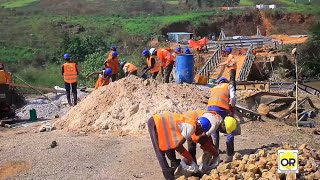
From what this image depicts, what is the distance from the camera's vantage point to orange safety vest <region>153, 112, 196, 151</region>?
6.82 metres

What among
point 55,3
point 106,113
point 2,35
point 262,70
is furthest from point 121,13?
point 106,113

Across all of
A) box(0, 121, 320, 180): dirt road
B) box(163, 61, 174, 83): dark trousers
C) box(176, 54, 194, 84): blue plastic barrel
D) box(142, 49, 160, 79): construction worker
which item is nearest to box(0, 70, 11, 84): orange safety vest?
box(0, 121, 320, 180): dirt road

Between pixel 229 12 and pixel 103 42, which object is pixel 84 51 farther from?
pixel 229 12

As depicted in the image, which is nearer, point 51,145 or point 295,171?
point 295,171

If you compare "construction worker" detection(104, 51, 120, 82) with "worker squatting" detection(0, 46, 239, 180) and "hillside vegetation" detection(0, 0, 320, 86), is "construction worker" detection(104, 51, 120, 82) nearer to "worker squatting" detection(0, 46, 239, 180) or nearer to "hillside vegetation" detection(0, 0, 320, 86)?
"worker squatting" detection(0, 46, 239, 180)

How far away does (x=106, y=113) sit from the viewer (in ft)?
39.6

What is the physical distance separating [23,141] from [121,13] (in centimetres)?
4822

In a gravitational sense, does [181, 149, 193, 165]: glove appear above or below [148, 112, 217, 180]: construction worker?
below

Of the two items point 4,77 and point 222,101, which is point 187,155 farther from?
point 4,77

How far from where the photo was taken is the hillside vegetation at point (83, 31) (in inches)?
1380

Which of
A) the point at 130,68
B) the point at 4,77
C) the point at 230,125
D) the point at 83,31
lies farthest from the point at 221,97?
the point at 83,31

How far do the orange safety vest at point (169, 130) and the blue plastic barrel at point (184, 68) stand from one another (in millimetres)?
7692

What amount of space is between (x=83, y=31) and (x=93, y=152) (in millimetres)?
36503

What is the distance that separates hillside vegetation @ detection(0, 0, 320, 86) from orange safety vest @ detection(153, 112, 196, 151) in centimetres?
1995
